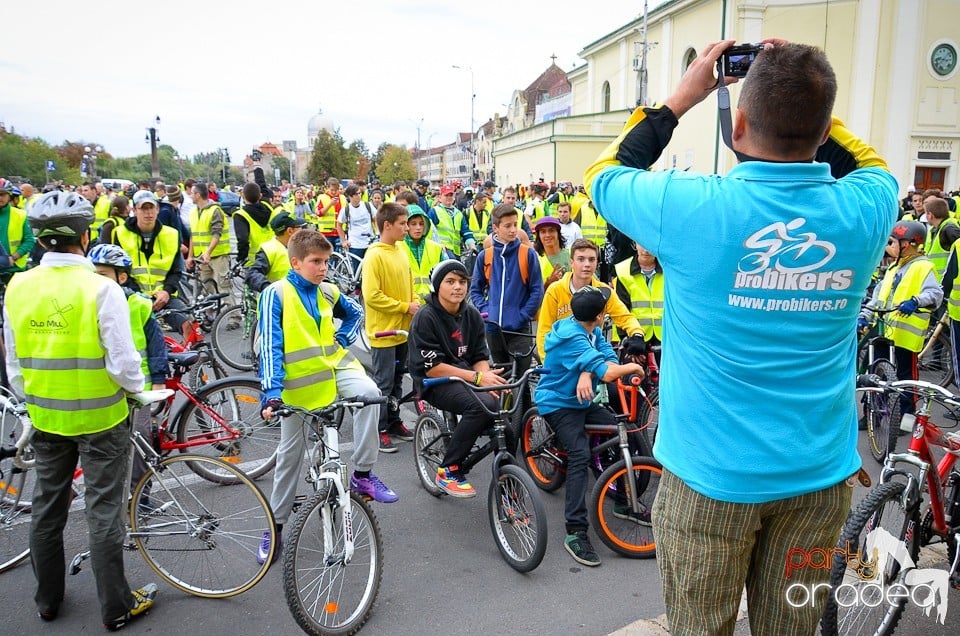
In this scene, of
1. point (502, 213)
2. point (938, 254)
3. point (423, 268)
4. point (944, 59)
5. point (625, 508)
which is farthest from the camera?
point (944, 59)

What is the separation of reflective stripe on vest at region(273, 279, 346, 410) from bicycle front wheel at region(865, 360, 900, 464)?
4.31m

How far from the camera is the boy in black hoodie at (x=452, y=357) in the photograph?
468cm

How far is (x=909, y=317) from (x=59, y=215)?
22.0ft

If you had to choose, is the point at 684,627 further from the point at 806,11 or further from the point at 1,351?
the point at 806,11

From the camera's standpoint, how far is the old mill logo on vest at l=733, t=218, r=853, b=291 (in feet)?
5.35

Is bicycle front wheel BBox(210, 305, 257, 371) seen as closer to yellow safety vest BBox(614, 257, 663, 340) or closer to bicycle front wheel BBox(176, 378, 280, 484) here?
bicycle front wheel BBox(176, 378, 280, 484)

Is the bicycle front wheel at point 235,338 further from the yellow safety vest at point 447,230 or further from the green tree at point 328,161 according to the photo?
the green tree at point 328,161

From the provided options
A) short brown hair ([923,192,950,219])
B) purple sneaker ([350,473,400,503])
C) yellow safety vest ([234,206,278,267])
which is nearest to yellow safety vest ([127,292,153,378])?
purple sneaker ([350,473,400,503])

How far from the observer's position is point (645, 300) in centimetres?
623

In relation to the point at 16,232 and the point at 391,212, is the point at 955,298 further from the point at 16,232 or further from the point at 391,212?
the point at 16,232

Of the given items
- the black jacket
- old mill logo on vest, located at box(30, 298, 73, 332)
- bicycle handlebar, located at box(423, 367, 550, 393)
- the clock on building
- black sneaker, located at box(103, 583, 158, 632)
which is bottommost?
black sneaker, located at box(103, 583, 158, 632)

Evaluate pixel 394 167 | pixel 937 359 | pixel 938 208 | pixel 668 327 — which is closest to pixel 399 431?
pixel 668 327

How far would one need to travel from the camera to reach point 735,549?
1.77 m

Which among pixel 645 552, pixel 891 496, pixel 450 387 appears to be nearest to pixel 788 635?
pixel 891 496
